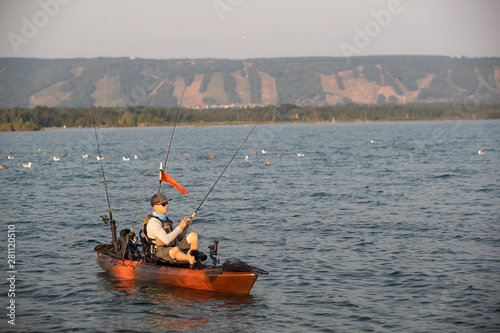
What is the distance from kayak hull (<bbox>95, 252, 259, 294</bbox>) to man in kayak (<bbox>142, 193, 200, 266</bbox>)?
0.96ft

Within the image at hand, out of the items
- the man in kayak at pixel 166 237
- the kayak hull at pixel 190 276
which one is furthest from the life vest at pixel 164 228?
the kayak hull at pixel 190 276

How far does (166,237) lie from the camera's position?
43.1ft

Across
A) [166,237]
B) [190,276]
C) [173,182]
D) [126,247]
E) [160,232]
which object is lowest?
[190,276]

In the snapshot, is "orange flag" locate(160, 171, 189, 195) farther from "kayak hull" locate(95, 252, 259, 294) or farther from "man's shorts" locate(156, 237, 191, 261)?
"kayak hull" locate(95, 252, 259, 294)

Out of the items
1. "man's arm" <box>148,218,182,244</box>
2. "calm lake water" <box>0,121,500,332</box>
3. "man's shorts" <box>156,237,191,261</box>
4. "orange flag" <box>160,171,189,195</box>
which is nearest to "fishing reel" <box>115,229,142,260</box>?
"calm lake water" <box>0,121,500,332</box>

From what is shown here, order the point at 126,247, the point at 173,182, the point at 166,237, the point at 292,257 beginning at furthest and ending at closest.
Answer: the point at 292,257, the point at 126,247, the point at 173,182, the point at 166,237

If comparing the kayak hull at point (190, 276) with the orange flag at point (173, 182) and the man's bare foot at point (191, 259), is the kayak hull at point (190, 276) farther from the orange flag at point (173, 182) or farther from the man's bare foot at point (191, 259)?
the orange flag at point (173, 182)

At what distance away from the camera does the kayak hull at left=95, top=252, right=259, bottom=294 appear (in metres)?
12.9

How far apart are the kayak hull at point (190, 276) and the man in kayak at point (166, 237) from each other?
292 millimetres

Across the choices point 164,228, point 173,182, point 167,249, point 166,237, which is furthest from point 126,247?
point 173,182

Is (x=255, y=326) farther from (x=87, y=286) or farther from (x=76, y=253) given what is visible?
(x=76, y=253)

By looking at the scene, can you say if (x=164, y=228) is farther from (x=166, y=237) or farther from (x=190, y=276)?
(x=190, y=276)

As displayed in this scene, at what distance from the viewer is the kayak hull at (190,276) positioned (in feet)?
42.3

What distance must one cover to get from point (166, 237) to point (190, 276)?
1.03 metres
